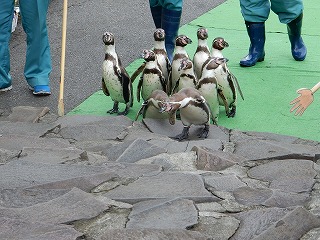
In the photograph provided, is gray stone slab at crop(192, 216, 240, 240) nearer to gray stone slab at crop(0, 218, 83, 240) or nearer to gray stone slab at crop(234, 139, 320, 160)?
gray stone slab at crop(0, 218, 83, 240)

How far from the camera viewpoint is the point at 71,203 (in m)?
2.98

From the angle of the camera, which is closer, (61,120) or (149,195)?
(149,195)

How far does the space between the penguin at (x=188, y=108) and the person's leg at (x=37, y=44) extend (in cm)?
160

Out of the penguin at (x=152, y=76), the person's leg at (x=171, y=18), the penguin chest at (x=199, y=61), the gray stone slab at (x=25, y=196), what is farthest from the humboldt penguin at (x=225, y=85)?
the gray stone slab at (x=25, y=196)

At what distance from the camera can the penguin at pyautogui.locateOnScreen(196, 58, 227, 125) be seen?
516 centimetres

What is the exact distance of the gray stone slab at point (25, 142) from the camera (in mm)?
4230

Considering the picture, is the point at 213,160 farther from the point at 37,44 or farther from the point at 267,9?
the point at 267,9

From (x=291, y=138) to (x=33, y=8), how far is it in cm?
226

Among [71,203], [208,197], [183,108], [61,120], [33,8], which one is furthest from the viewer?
[33,8]

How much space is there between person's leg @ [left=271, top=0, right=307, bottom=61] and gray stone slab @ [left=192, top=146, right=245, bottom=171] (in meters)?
3.04

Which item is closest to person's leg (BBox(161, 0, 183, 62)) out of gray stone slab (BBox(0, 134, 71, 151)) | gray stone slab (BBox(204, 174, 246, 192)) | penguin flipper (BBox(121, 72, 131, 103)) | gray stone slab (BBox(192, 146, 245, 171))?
penguin flipper (BBox(121, 72, 131, 103))

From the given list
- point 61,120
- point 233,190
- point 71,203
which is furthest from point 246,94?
point 71,203

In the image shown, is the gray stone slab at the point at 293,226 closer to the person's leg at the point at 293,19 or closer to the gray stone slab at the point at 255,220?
the gray stone slab at the point at 255,220

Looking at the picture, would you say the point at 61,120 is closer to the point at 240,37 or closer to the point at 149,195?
the point at 149,195
